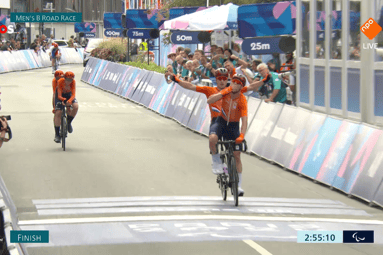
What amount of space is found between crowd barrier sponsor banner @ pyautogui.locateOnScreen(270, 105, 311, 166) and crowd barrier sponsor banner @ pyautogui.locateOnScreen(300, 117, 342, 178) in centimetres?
81

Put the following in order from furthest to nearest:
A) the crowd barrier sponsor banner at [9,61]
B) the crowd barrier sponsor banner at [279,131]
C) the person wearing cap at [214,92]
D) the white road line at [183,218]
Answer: the crowd barrier sponsor banner at [9,61] → the crowd barrier sponsor banner at [279,131] → the person wearing cap at [214,92] → the white road line at [183,218]

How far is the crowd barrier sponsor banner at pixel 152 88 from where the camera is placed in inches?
1041

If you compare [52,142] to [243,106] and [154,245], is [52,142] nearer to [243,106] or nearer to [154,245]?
[243,106]

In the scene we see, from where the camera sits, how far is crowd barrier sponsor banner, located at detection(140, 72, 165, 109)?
1041 inches

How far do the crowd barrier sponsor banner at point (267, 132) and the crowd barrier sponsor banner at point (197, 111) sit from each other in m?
4.19

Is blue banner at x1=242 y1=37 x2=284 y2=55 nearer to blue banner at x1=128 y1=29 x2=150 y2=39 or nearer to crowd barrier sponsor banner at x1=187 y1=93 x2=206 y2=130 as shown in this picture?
crowd barrier sponsor banner at x1=187 y1=93 x2=206 y2=130

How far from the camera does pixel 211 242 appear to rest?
8.77m

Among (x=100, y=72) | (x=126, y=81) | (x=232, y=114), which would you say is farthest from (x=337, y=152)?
(x=100, y=72)

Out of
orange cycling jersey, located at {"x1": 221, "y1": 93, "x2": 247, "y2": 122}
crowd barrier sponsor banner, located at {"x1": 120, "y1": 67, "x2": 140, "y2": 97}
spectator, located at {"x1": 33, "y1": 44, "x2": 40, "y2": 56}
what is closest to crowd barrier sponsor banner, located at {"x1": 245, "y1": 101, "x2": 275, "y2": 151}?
orange cycling jersey, located at {"x1": 221, "y1": 93, "x2": 247, "y2": 122}

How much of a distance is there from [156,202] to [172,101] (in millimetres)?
12936

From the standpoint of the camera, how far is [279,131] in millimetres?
15422

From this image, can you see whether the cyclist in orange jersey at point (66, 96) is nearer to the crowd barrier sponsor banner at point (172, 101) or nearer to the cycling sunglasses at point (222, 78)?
the cycling sunglasses at point (222, 78)

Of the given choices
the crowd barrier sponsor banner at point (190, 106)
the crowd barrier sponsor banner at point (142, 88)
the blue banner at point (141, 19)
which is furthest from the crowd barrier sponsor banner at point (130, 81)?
the crowd barrier sponsor banner at point (190, 106)

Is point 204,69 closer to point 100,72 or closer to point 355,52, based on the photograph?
point 355,52
